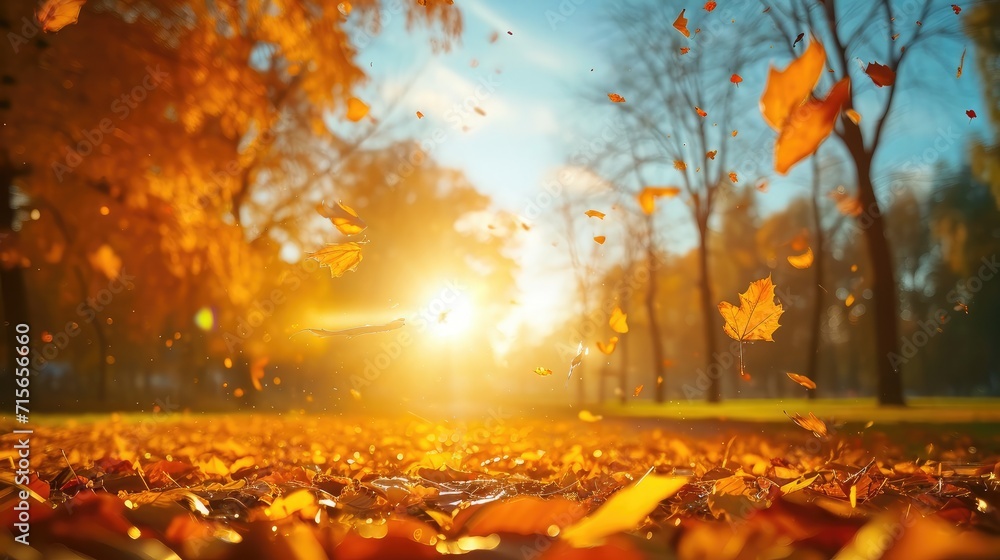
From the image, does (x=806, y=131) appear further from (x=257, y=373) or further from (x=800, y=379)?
(x=257, y=373)

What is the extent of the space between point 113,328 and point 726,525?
97.4 ft

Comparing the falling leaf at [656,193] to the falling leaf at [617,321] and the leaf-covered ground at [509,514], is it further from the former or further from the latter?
the leaf-covered ground at [509,514]

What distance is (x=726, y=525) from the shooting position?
4.33 feet

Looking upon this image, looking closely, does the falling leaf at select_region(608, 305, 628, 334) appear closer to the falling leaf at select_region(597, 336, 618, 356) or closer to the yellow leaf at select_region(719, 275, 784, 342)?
the falling leaf at select_region(597, 336, 618, 356)

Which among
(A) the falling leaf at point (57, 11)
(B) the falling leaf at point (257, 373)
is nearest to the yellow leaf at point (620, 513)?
(A) the falling leaf at point (57, 11)

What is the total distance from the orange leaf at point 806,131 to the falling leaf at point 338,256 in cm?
197

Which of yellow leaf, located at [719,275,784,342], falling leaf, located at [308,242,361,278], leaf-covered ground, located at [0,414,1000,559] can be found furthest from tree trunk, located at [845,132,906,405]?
falling leaf, located at [308,242,361,278]

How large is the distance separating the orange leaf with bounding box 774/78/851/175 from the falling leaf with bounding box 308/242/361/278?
197 cm

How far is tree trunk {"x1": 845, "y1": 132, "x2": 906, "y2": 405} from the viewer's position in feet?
38.5

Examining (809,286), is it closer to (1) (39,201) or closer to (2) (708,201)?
(2) (708,201)

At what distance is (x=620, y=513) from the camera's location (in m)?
1.17

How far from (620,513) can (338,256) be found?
8.41 ft

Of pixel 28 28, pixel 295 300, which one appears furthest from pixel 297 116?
pixel 28 28
